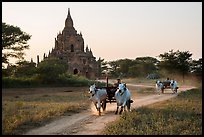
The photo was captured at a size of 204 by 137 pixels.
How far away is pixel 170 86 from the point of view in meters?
25.3

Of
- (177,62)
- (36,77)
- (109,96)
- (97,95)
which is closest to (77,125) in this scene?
(97,95)

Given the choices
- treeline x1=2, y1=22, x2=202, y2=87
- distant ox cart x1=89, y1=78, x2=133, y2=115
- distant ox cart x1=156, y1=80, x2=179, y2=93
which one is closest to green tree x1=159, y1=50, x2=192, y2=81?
treeline x1=2, y1=22, x2=202, y2=87

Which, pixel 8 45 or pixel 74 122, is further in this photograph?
pixel 8 45

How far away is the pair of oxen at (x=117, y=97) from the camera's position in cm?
1250

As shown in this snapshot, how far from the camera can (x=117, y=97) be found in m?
12.6

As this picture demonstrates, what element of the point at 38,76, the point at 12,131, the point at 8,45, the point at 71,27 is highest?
the point at 71,27

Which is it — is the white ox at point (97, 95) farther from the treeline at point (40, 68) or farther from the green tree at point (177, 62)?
the green tree at point (177, 62)

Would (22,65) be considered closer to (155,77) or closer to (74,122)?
(74,122)

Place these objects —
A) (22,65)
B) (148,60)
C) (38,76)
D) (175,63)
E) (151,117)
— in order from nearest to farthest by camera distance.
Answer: (151,117) → (22,65) → (38,76) → (175,63) → (148,60)

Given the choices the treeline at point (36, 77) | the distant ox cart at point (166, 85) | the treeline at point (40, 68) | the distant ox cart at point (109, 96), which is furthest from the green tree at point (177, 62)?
the distant ox cart at point (109, 96)

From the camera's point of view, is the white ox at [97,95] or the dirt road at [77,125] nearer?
the dirt road at [77,125]

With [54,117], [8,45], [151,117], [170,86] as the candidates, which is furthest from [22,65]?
[151,117]

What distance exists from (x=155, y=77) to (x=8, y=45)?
29712mm

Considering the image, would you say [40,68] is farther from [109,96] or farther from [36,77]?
[109,96]
